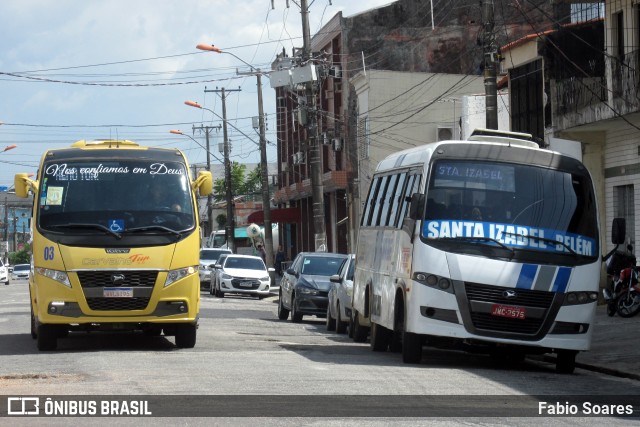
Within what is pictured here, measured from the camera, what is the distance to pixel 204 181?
18969mm

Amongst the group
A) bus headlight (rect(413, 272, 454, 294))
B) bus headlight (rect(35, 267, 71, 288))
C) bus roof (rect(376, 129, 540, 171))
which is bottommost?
bus headlight (rect(413, 272, 454, 294))

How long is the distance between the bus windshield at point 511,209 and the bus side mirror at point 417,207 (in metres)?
0.09

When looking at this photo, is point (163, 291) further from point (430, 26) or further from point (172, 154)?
point (430, 26)

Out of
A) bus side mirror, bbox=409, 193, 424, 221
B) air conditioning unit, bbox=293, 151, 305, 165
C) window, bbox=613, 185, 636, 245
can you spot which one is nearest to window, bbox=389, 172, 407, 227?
bus side mirror, bbox=409, 193, 424, 221

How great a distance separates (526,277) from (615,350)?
4.03 metres

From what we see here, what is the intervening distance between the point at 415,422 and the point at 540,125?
25000mm

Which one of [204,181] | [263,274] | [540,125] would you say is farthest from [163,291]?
[263,274]

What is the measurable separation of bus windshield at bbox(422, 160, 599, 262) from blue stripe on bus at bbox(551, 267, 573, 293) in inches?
9.0

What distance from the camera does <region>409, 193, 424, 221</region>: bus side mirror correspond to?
16594 mm

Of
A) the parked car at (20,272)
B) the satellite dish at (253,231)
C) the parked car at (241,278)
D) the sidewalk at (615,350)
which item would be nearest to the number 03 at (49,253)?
the sidewalk at (615,350)

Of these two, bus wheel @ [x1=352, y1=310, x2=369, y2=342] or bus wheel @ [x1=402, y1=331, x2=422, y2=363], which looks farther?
bus wheel @ [x1=352, y1=310, x2=369, y2=342]

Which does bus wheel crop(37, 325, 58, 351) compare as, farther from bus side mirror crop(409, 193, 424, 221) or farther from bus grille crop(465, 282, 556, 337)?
bus grille crop(465, 282, 556, 337)

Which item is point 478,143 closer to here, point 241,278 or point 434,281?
point 434,281

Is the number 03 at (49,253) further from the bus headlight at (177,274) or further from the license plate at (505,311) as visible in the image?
the license plate at (505,311)
